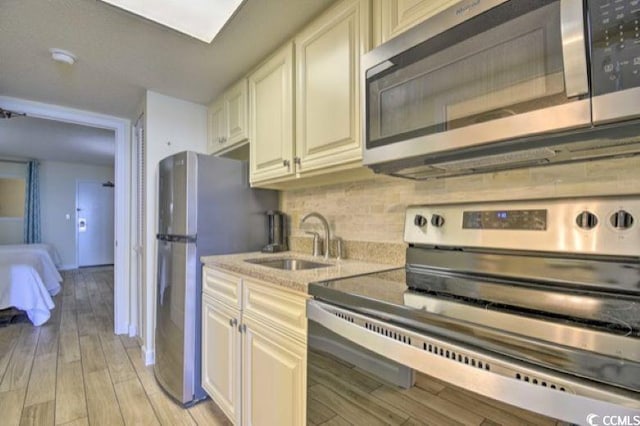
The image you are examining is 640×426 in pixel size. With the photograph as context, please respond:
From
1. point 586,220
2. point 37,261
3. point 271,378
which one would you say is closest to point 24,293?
point 37,261

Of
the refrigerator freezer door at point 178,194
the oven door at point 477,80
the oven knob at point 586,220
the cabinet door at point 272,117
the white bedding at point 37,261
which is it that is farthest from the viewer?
the white bedding at point 37,261

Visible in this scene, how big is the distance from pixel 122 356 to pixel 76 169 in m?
5.81

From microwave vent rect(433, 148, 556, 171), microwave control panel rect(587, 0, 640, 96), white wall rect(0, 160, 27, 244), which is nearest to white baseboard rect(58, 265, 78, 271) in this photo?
white wall rect(0, 160, 27, 244)

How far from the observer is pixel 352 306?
940mm

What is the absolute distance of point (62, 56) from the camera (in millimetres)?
1918

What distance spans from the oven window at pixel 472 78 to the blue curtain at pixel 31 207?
754 cm

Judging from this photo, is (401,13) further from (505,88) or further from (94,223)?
(94,223)

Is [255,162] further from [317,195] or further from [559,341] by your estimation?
[559,341]

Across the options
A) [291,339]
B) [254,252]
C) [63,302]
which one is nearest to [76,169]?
[63,302]

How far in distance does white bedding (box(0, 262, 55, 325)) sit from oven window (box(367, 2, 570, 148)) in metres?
4.07

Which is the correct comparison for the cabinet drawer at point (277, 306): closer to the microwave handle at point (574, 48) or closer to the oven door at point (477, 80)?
the oven door at point (477, 80)

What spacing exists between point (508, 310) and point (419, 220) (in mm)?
491

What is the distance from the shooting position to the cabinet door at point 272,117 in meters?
1.71

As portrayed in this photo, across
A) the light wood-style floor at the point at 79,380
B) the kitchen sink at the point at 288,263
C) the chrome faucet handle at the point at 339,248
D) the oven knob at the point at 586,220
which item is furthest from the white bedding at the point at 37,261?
the oven knob at the point at 586,220
